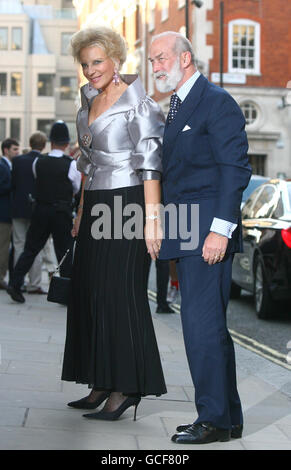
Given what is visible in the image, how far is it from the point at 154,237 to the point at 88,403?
3.35 ft

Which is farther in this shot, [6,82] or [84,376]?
[6,82]

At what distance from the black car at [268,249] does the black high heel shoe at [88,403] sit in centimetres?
528

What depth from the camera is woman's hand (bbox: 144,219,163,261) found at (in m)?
4.93

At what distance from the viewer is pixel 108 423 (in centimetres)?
498

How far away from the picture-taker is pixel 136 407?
16.6ft

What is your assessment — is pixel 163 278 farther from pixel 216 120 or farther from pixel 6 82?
pixel 6 82

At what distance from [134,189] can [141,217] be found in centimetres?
15

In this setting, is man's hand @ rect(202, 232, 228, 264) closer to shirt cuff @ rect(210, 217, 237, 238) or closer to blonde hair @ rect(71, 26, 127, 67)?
shirt cuff @ rect(210, 217, 237, 238)

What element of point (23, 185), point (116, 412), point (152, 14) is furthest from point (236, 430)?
point (152, 14)

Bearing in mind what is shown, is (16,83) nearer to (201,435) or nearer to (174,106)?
(174,106)

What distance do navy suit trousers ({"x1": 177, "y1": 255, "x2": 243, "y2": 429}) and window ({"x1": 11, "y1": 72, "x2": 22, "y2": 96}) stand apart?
7502 centimetres

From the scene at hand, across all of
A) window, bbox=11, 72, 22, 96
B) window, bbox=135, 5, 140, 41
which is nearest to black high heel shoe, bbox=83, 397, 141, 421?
window, bbox=135, 5, 140, 41

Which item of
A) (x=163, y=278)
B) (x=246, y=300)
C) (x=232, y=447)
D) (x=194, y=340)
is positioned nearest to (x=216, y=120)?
(x=194, y=340)

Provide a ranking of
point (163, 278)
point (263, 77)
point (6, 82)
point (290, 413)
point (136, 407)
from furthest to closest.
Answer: point (6, 82)
point (263, 77)
point (163, 278)
point (290, 413)
point (136, 407)
